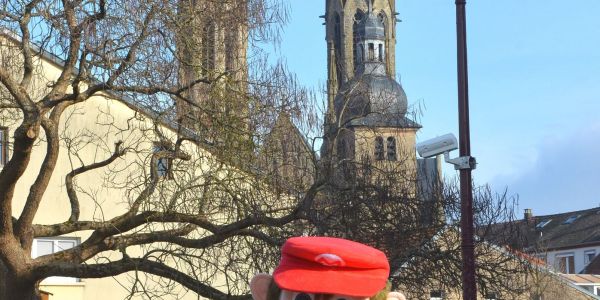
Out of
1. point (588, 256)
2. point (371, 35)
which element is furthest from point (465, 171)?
point (371, 35)

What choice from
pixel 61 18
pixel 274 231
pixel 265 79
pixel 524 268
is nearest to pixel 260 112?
pixel 265 79

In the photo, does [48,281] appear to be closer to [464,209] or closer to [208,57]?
[208,57]

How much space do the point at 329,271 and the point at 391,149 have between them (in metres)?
11.2

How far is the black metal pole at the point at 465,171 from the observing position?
11195mm

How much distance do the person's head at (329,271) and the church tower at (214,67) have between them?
10.4 meters

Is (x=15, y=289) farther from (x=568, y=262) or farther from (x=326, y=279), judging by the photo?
(x=568, y=262)

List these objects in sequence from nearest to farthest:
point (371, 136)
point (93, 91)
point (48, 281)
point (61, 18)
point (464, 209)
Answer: point (464, 209) < point (61, 18) < point (93, 91) < point (371, 136) < point (48, 281)

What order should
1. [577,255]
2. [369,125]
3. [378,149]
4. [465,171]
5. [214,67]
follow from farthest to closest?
[577,255], [378,149], [369,125], [214,67], [465,171]

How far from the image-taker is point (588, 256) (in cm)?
7550

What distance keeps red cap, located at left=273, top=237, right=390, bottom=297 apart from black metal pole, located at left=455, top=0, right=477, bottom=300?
6.75 m

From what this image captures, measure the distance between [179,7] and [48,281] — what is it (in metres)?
13.4

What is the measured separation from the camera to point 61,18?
14.0m

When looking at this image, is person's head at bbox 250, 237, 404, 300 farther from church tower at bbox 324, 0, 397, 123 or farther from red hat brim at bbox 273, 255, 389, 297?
church tower at bbox 324, 0, 397, 123

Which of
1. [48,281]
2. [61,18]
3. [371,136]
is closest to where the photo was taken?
[61,18]
